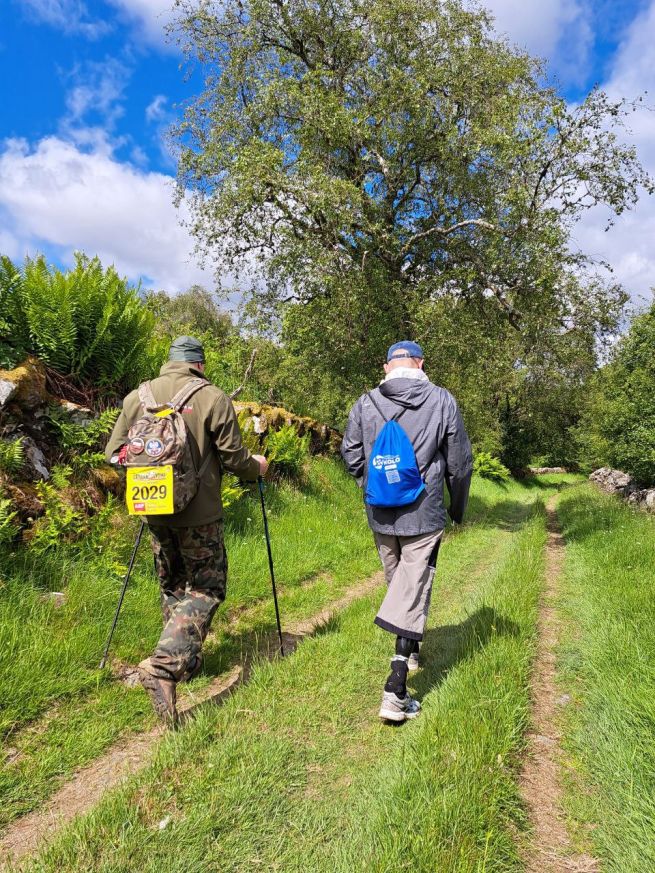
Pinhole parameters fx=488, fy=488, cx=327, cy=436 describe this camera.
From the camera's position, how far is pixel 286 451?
29.0 feet

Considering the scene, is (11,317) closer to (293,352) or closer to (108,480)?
(108,480)

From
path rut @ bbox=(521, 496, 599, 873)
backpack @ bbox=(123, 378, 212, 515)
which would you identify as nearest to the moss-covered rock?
backpack @ bbox=(123, 378, 212, 515)

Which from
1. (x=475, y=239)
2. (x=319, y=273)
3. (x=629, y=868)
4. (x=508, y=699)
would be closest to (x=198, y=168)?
(x=319, y=273)

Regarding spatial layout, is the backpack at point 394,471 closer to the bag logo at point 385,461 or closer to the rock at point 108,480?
the bag logo at point 385,461

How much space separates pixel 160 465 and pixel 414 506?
1.83m

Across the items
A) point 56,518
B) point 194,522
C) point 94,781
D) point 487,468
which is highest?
point 194,522

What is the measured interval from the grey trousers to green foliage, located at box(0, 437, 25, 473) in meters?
3.83

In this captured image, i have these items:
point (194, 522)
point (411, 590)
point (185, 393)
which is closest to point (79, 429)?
point (185, 393)

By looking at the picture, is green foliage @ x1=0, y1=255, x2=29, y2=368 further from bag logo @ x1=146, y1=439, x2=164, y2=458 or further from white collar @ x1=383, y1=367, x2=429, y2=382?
white collar @ x1=383, y1=367, x2=429, y2=382

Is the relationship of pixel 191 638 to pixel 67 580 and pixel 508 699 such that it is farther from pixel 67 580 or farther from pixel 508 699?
pixel 508 699

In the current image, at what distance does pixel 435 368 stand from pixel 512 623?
7.99 meters

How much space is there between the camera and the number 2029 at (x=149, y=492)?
10.7 ft

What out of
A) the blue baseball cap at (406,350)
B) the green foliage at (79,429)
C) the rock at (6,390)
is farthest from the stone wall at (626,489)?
the rock at (6,390)

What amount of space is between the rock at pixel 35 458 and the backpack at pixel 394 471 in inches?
146
